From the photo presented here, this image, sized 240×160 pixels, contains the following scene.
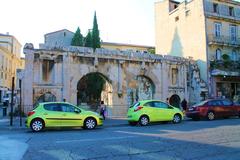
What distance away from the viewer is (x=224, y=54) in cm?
3378

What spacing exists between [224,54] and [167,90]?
9.87 meters

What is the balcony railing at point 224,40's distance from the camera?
32.3 metres

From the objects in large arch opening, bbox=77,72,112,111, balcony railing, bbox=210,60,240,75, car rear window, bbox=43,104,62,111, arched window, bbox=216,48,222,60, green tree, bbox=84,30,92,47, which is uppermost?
green tree, bbox=84,30,92,47

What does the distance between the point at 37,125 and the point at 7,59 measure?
51596mm

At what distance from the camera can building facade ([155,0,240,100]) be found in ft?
Result: 106

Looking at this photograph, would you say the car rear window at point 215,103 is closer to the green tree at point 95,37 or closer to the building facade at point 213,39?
the building facade at point 213,39

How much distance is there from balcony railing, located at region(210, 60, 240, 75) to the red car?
32.4 ft

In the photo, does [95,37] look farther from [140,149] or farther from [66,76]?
[140,149]

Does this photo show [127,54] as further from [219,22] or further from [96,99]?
[219,22]

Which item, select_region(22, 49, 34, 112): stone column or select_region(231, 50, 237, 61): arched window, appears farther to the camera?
select_region(231, 50, 237, 61): arched window

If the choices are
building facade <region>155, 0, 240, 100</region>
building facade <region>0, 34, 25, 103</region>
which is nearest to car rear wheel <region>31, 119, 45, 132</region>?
building facade <region>155, 0, 240, 100</region>

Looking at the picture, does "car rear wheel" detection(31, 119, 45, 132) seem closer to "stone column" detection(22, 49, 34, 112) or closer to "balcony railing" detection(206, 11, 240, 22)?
"stone column" detection(22, 49, 34, 112)

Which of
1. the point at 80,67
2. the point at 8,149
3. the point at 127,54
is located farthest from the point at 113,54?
the point at 8,149

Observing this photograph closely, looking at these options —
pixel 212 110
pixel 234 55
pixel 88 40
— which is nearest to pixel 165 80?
pixel 212 110
